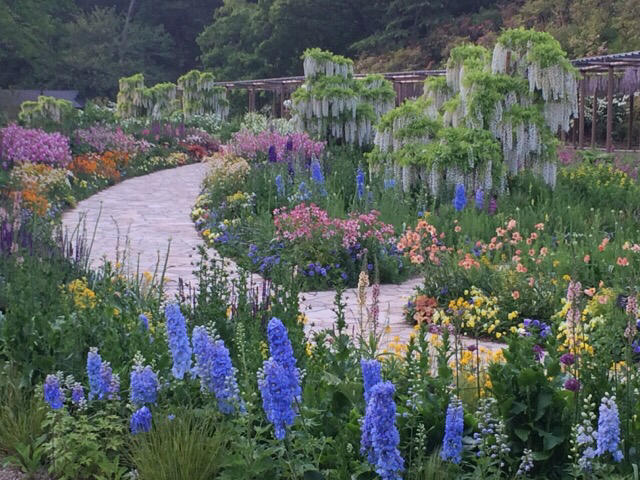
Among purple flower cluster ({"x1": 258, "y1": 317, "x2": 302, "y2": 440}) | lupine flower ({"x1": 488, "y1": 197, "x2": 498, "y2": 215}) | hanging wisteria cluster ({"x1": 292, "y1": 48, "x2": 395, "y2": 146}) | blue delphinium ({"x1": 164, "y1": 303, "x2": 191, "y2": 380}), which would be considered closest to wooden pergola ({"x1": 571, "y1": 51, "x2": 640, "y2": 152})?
hanging wisteria cluster ({"x1": 292, "y1": 48, "x2": 395, "y2": 146})

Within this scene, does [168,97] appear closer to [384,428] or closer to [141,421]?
[141,421]

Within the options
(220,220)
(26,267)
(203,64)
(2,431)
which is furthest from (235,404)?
(203,64)

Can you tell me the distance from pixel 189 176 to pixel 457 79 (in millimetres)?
7948

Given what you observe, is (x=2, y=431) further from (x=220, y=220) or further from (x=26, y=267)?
(x=220, y=220)

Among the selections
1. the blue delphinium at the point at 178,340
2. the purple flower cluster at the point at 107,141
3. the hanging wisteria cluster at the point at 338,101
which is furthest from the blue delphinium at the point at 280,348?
the purple flower cluster at the point at 107,141

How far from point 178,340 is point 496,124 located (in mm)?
8396

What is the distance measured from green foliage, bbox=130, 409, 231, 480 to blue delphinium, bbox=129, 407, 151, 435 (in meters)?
0.03

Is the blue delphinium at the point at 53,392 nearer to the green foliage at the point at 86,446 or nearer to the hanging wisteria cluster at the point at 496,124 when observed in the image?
the green foliage at the point at 86,446

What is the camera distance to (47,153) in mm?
15438

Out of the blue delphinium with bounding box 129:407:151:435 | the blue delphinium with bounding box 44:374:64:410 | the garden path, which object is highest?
the blue delphinium with bounding box 44:374:64:410

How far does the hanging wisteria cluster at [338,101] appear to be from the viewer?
16078 millimetres

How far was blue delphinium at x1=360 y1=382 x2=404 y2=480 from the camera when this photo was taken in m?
2.47

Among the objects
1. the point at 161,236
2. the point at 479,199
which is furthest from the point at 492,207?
the point at 161,236

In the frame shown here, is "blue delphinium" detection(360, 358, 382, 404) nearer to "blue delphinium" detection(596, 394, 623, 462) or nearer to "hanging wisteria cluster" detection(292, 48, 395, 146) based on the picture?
"blue delphinium" detection(596, 394, 623, 462)
